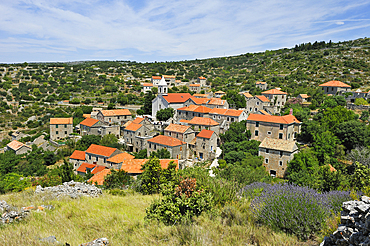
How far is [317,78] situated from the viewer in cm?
6812

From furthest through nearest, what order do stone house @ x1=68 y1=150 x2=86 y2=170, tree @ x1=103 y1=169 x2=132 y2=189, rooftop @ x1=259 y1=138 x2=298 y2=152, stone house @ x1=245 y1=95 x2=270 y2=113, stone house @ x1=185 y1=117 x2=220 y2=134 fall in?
1. stone house @ x1=245 y1=95 x2=270 y2=113
2. stone house @ x1=185 y1=117 x2=220 y2=134
3. stone house @ x1=68 y1=150 x2=86 y2=170
4. rooftop @ x1=259 y1=138 x2=298 y2=152
5. tree @ x1=103 y1=169 x2=132 y2=189

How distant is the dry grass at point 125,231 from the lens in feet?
17.9

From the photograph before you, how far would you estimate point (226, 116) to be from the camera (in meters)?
42.6

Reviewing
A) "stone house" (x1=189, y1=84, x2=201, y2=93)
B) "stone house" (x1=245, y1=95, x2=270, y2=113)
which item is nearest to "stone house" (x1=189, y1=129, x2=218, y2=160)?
"stone house" (x1=245, y1=95, x2=270, y2=113)

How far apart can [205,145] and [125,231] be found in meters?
30.8

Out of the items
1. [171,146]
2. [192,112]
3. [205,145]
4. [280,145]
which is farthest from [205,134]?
[280,145]

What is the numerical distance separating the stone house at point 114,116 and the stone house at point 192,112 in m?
11.8

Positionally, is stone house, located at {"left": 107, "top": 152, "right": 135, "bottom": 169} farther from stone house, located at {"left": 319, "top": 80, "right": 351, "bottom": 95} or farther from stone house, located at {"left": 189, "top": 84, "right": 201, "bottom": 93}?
stone house, located at {"left": 189, "top": 84, "right": 201, "bottom": 93}

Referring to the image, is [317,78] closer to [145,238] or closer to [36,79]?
[145,238]

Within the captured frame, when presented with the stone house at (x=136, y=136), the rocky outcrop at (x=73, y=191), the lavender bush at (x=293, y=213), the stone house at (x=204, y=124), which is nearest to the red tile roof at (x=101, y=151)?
the stone house at (x=136, y=136)

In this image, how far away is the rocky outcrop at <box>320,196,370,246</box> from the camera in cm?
368

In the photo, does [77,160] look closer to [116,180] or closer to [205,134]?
[116,180]

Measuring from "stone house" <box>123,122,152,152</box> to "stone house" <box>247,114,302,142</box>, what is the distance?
61.0ft

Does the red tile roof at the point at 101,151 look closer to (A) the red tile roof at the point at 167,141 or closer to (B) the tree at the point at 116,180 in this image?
(A) the red tile roof at the point at 167,141
